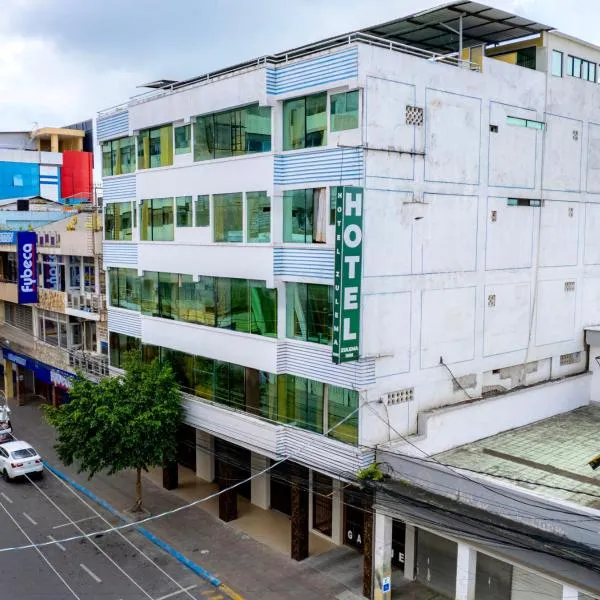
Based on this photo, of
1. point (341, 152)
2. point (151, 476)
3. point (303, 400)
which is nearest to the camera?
point (341, 152)

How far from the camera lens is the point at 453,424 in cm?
2292

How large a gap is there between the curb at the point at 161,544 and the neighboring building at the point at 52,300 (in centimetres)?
606

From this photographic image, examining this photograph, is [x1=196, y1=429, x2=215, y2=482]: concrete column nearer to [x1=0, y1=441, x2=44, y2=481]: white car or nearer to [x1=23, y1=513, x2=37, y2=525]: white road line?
[x1=23, y1=513, x2=37, y2=525]: white road line

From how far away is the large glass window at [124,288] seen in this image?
29984 millimetres

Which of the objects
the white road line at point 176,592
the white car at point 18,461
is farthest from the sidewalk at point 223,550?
the white car at point 18,461

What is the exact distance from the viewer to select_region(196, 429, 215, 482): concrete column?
31.5 m

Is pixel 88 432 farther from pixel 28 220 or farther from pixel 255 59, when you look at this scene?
pixel 28 220

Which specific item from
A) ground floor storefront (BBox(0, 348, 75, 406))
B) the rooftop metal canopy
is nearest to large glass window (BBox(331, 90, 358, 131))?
the rooftop metal canopy

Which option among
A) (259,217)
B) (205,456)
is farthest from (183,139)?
(205,456)

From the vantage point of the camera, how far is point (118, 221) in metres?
30.8

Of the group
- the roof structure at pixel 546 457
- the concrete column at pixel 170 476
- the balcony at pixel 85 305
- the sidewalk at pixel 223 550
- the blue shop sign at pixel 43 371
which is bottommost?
the sidewalk at pixel 223 550

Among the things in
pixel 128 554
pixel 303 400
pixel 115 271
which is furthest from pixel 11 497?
pixel 303 400

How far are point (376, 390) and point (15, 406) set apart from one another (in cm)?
3282

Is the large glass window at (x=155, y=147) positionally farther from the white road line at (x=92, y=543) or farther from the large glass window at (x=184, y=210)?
the white road line at (x=92, y=543)
